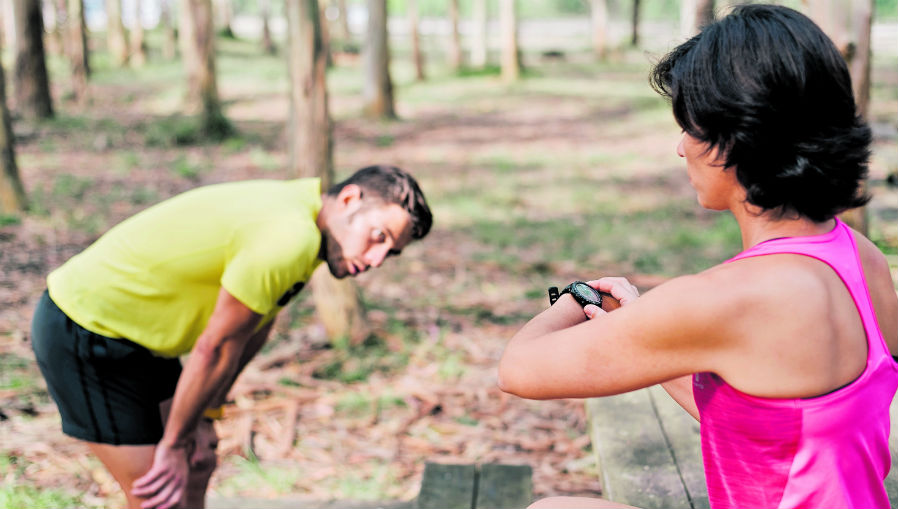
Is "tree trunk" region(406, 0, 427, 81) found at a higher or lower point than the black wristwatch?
lower

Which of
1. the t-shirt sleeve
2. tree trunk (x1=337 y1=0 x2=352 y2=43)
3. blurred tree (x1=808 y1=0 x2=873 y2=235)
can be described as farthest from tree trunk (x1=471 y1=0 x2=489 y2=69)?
the t-shirt sleeve

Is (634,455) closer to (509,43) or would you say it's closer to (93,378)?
(93,378)

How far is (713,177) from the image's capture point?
153cm

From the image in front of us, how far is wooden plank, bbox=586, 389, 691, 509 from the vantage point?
9.29 ft

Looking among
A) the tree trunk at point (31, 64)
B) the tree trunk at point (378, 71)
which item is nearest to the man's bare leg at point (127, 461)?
the tree trunk at point (31, 64)

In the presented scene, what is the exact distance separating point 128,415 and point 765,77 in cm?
224

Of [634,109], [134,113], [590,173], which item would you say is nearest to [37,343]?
[590,173]

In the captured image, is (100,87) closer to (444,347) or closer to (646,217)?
(646,217)

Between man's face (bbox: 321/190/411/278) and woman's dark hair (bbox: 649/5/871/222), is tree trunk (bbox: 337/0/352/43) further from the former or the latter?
woman's dark hair (bbox: 649/5/871/222)

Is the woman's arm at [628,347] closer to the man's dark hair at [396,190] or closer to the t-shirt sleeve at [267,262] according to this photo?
the t-shirt sleeve at [267,262]

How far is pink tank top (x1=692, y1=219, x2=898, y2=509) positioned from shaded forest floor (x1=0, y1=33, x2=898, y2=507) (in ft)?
7.98

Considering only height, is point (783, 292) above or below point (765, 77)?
below

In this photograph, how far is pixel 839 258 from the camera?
4.74ft

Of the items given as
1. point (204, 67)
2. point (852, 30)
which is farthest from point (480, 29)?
point (852, 30)
